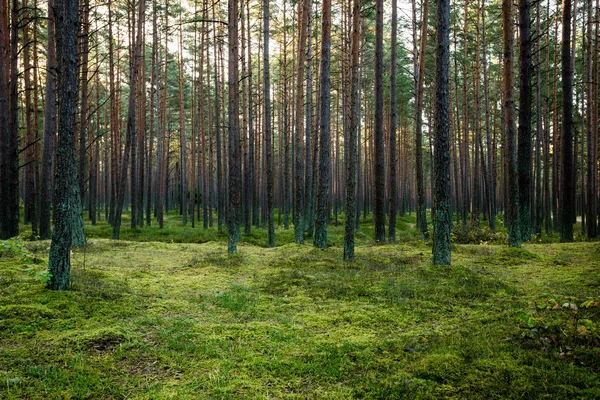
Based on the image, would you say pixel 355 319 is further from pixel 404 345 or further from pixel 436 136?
pixel 436 136

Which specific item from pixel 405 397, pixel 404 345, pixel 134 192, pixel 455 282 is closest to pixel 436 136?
pixel 455 282

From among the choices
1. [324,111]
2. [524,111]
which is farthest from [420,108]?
[324,111]

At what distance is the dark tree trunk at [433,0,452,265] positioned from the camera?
8.17 meters

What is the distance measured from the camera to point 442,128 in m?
8.27

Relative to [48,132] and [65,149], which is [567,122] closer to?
[65,149]

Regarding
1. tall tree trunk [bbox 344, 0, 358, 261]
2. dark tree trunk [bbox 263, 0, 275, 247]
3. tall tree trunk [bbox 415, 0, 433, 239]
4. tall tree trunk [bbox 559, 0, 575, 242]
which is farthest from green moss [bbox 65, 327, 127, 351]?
tall tree trunk [bbox 559, 0, 575, 242]

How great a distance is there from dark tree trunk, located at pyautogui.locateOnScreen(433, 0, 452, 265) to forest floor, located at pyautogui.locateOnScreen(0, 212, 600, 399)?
3.67 feet

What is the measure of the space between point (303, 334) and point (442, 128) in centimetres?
582

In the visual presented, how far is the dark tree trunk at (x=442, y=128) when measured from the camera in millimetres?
8172

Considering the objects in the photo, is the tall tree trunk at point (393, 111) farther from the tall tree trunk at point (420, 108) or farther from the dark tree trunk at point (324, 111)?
the dark tree trunk at point (324, 111)

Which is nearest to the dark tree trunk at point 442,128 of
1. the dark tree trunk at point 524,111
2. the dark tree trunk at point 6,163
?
the dark tree trunk at point 524,111

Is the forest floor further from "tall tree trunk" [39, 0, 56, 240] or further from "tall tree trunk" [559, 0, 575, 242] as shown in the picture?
"tall tree trunk" [559, 0, 575, 242]

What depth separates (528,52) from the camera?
10.6 m

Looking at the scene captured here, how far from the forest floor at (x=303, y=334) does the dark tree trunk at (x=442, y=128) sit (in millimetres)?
1119
